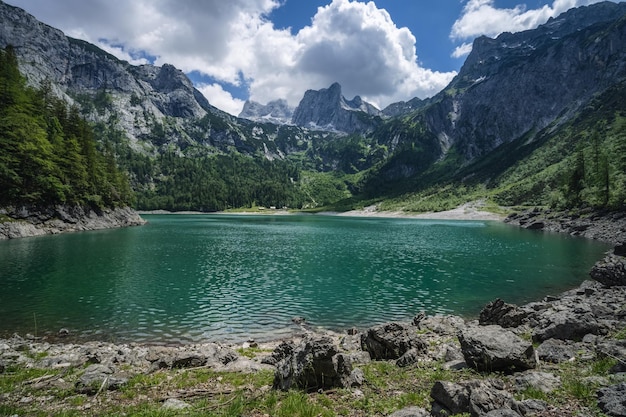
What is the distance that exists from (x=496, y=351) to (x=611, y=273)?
37.5 meters

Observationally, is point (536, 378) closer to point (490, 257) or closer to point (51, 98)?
point (490, 257)

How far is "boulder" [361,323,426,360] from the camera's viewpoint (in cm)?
1980

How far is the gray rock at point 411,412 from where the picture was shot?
10666 mm

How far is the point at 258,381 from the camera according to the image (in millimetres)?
15398

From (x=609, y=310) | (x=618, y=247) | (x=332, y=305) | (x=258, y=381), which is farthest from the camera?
(x=618, y=247)

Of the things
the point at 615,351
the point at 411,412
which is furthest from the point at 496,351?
the point at 411,412

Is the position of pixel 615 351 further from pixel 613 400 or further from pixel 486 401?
pixel 486 401

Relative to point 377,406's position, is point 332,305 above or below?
below

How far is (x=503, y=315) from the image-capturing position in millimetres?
25891

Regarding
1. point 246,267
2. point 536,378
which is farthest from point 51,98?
point 536,378

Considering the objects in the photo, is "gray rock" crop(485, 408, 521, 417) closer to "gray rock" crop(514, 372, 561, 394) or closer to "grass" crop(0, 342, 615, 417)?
"grass" crop(0, 342, 615, 417)

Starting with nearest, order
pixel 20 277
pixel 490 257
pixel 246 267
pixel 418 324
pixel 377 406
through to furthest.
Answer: pixel 377 406
pixel 418 324
pixel 20 277
pixel 246 267
pixel 490 257

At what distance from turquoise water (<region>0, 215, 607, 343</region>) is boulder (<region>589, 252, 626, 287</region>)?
4456 mm

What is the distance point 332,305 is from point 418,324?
39.4 ft
